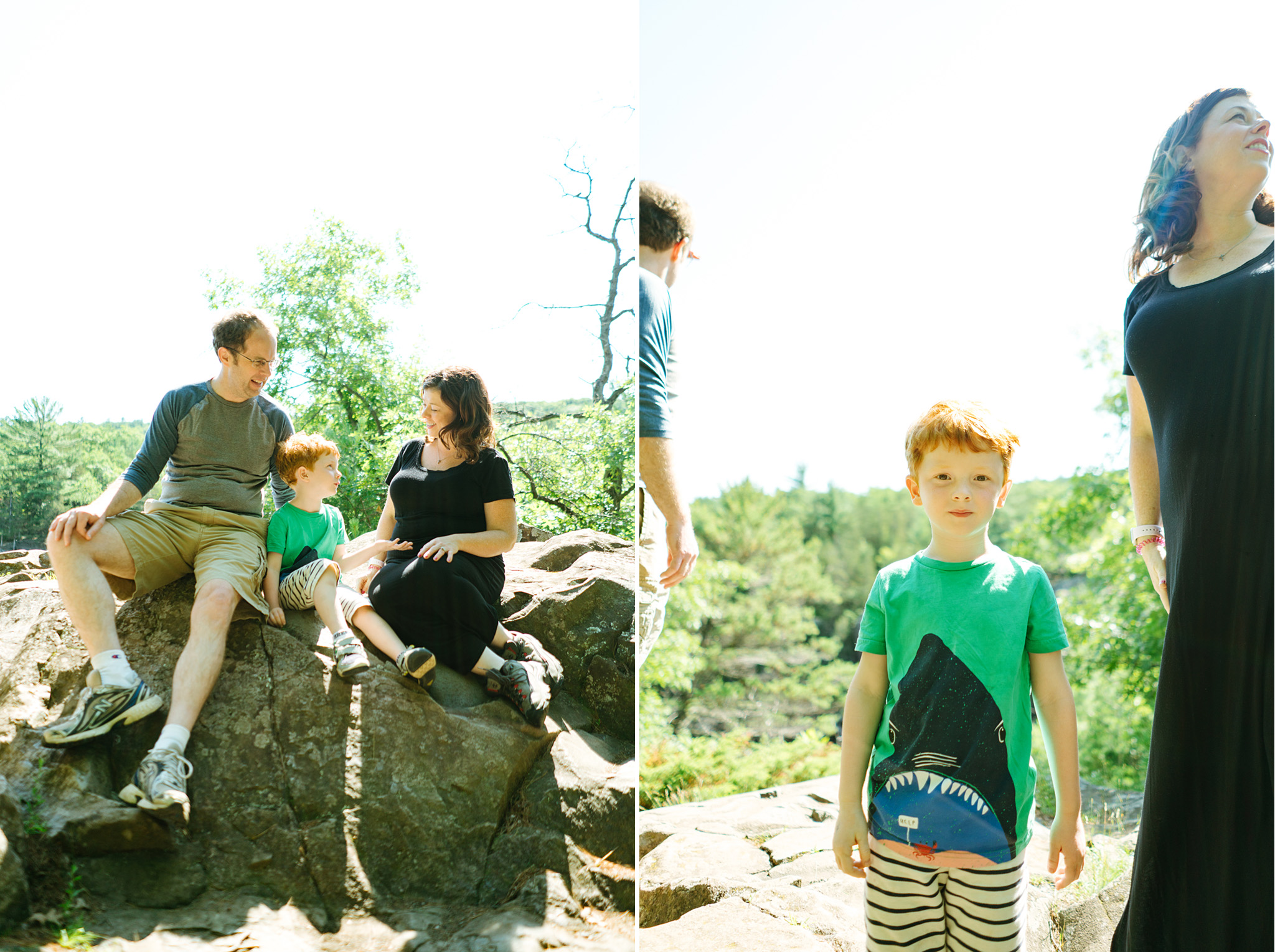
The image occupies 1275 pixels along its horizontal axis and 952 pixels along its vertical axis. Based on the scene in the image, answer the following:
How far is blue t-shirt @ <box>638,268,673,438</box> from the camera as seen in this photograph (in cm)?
224

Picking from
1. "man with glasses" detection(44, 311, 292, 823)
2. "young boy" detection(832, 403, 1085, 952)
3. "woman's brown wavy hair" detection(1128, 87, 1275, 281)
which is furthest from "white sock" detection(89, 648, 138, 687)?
"woman's brown wavy hair" detection(1128, 87, 1275, 281)

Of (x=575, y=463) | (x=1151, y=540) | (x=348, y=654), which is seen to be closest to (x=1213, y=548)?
(x=1151, y=540)

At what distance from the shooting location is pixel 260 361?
1.95m

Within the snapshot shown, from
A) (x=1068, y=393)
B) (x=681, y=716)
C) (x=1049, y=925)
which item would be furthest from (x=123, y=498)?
(x=681, y=716)

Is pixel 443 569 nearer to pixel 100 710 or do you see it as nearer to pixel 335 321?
pixel 335 321

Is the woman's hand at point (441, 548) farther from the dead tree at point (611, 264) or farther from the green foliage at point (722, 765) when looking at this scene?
the green foliage at point (722, 765)

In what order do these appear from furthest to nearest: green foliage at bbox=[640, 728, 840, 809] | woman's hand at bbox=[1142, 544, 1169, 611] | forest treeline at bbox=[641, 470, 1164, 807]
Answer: forest treeline at bbox=[641, 470, 1164, 807], green foliage at bbox=[640, 728, 840, 809], woman's hand at bbox=[1142, 544, 1169, 611]

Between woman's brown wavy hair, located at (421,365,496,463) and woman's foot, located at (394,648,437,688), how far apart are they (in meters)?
0.50

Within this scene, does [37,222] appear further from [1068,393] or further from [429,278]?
[1068,393]

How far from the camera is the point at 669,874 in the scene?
116 inches

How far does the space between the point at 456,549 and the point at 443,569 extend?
0.06 meters

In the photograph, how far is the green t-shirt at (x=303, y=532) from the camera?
77.6 inches

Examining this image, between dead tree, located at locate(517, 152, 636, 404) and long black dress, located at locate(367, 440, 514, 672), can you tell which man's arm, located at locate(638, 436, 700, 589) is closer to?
dead tree, located at locate(517, 152, 636, 404)

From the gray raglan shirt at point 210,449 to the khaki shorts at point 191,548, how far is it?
1.2 inches
